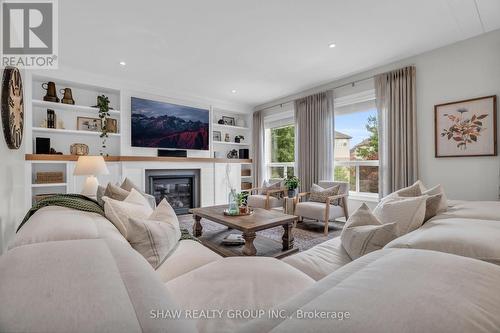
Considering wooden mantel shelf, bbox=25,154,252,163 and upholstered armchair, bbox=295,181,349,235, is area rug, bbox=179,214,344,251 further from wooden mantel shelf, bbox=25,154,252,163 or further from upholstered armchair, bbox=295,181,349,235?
wooden mantel shelf, bbox=25,154,252,163

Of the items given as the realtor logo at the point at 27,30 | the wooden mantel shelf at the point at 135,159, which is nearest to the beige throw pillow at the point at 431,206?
the realtor logo at the point at 27,30

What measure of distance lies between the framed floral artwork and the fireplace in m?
4.38

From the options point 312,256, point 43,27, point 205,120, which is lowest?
point 312,256

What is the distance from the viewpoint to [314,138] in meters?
4.56

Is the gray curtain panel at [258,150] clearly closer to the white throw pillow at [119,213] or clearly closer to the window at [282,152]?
the window at [282,152]

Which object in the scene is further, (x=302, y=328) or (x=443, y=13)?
(x=443, y=13)

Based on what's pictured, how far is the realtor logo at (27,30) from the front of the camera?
6.15 ft

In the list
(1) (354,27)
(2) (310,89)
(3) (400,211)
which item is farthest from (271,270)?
(2) (310,89)

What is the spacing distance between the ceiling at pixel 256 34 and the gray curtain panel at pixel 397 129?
34 cm

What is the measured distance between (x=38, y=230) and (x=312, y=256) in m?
1.42

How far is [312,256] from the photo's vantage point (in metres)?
1.47

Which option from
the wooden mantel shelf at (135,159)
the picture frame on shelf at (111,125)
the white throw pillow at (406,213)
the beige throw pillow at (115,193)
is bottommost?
the white throw pillow at (406,213)

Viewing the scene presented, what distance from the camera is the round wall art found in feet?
5.49

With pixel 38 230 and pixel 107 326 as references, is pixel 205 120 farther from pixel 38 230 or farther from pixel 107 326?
pixel 107 326
